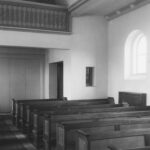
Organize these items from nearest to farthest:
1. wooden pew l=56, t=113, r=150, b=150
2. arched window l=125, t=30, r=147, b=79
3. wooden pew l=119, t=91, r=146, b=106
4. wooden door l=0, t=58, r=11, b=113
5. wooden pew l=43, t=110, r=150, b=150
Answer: wooden pew l=56, t=113, r=150, b=150 < wooden pew l=43, t=110, r=150, b=150 < wooden pew l=119, t=91, r=146, b=106 < arched window l=125, t=30, r=147, b=79 < wooden door l=0, t=58, r=11, b=113

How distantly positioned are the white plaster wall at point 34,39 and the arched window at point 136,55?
226 centimetres

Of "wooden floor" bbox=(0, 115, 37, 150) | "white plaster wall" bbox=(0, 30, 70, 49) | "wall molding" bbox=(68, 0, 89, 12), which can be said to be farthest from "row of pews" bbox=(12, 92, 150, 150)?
"wall molding" bbox=(68, 0, 89, 12)

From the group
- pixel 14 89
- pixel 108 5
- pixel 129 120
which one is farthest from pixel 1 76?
pixel 129 120

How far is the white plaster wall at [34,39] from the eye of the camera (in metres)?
8.38

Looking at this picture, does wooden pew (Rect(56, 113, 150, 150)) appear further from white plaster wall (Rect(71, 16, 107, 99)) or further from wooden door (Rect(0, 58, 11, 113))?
wooden door (Rect(0, 58, 11, 113))

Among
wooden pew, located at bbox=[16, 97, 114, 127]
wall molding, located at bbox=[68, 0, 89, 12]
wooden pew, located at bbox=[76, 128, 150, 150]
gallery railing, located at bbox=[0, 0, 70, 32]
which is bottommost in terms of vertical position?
wooden pew, located at bbox=[76, 128, 150, 150]

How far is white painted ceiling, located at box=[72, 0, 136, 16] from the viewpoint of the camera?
25.8 feet

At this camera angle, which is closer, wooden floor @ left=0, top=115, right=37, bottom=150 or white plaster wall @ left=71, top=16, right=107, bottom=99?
wooden floor @ left=0, top=115, right=37, bottom=150

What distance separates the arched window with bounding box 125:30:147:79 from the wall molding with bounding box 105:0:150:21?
0.77m

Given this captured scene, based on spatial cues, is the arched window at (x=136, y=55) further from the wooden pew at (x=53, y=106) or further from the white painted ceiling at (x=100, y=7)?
the wooden pew at (x=53, y=106)

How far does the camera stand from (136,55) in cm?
841

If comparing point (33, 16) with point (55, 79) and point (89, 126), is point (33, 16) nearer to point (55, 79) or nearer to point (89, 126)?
point (55, 79)

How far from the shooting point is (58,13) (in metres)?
9.20

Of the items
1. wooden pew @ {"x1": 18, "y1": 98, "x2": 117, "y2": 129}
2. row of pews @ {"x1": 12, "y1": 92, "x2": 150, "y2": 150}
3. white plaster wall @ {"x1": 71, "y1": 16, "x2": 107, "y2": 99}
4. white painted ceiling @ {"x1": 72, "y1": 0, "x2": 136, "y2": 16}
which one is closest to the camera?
row of pews @ {"x1": 12, "y1": 92, "x2": 150, "y2": 150}
